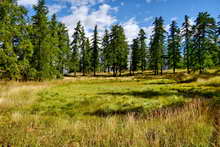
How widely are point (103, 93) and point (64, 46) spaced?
103 ft

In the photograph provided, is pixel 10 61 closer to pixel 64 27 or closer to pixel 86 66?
pixel 64 27

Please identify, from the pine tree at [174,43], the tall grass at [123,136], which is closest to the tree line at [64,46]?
the pine tree at [174,43]

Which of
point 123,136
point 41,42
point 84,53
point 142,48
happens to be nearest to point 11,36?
point 41,42

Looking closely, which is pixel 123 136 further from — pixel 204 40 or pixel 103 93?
pixel 204 40

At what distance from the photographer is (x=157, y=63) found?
46.4 m

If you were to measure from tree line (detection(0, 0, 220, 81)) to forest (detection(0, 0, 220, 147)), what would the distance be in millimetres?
134

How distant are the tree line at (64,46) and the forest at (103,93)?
134 millimetres

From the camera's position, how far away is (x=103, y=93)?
15.1 m

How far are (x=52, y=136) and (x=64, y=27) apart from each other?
1769 inches

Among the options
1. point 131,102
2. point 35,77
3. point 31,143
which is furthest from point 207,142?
point 35,77

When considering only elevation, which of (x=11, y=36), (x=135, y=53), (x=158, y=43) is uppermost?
(x=158, y=43)

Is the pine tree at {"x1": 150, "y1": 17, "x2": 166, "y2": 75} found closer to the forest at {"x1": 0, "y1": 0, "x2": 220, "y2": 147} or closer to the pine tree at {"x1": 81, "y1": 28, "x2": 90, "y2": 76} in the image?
the forest at {"x1": 0, "y1": 0, "x2": 220, "y2": 147}

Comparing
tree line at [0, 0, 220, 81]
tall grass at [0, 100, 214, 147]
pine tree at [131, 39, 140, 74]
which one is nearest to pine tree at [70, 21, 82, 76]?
tree line at [0, 0, 220, 81]

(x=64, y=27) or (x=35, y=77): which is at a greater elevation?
(x=64, y=27)
